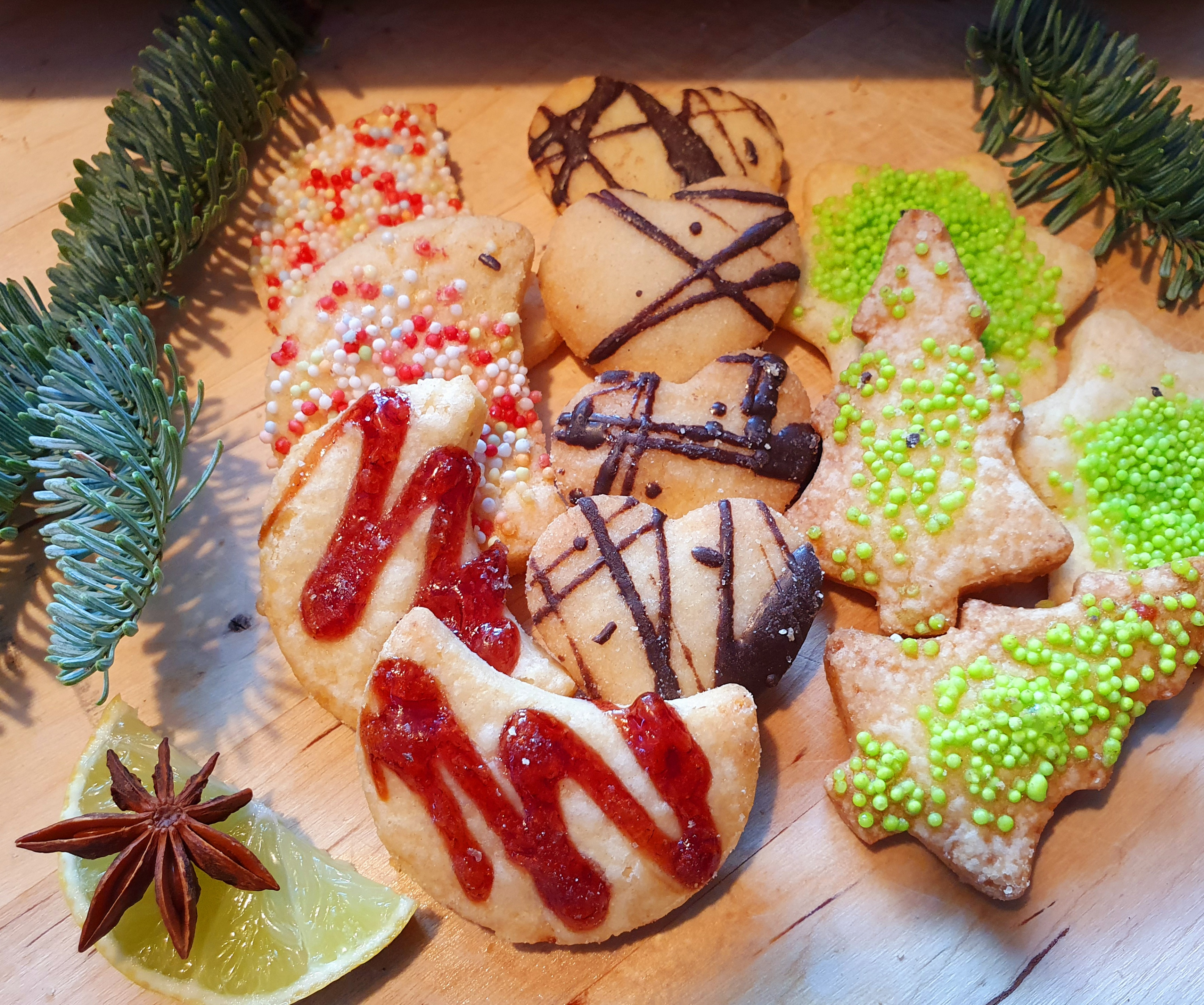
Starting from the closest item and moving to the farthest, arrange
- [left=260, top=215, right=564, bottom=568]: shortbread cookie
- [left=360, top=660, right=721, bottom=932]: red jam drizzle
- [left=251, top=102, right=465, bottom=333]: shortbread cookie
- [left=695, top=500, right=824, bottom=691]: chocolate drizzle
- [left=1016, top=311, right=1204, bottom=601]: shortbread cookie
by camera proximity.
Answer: [left=360, top=660, right=721, bottom=932]: red jam drizzle, [left=695, top=500, right=824, bottom=691]: chocolate drizzle, [left=1016, top=311, right=1204, bottom=601]: shortbread cookie, [left=260, top=215, right=564, bottom=568]: shortbread cookie, [left=251, top=102, right=465, bottom=333]: shortbread cookie

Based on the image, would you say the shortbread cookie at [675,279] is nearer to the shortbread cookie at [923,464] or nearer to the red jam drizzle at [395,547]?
the shortbread cookie at [923,464]

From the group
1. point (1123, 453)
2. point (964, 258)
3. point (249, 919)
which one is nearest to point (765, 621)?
point (1123, 453)

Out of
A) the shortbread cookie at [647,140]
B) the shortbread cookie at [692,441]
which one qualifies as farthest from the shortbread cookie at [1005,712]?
the shortbread cookie at [647,140]

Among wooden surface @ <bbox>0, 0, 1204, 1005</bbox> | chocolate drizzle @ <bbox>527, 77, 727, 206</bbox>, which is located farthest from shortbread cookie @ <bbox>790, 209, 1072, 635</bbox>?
chocolate drizzle @ <bbox>527, 77, 727, 206</bbox>

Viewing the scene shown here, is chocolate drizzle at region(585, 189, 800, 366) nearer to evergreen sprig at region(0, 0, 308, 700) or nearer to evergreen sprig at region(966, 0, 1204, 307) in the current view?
evergreen sprig at region(966, 0, 1204, 307)

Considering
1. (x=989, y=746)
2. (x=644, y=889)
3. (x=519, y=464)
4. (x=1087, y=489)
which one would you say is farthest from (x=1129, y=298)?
Result: (x=644, y=889)

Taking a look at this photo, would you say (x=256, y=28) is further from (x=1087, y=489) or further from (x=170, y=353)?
(x=1087, y=489)
